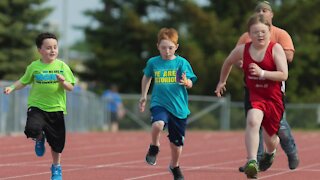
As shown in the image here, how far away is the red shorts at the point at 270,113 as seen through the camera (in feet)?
33.9

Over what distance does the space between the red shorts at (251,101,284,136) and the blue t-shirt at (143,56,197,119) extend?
1005 mm

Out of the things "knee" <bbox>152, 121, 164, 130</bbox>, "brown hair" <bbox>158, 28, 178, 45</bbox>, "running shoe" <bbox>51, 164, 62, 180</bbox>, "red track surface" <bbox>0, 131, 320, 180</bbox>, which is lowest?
"red track surface" <bbox>0, 131, 320, 180</bbox>

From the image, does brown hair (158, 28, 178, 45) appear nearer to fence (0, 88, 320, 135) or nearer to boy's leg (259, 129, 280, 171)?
boy's leg (259, 129, 280, 171)

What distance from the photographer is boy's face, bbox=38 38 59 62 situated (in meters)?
11.1

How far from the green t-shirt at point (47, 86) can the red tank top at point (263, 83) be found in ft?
7.07

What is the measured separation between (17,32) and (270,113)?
114 feet

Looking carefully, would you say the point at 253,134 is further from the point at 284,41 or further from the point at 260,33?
the point at 284,41

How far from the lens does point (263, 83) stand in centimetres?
1037

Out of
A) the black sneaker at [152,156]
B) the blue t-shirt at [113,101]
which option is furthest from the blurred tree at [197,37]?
the black sneaker at [152,156]

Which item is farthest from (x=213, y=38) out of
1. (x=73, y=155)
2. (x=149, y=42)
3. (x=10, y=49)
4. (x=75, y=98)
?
(x=73, y=155)

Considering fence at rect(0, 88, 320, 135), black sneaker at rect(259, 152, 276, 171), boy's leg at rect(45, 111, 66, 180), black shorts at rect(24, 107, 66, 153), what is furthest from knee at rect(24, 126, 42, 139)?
fence at rect(0, 88, 320, 135)

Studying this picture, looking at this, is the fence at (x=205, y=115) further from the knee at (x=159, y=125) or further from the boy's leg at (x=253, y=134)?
the boy's leg at (x=253, y=134)

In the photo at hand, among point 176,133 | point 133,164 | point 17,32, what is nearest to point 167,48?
point 176,133

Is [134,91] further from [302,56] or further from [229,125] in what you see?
[229,125]
